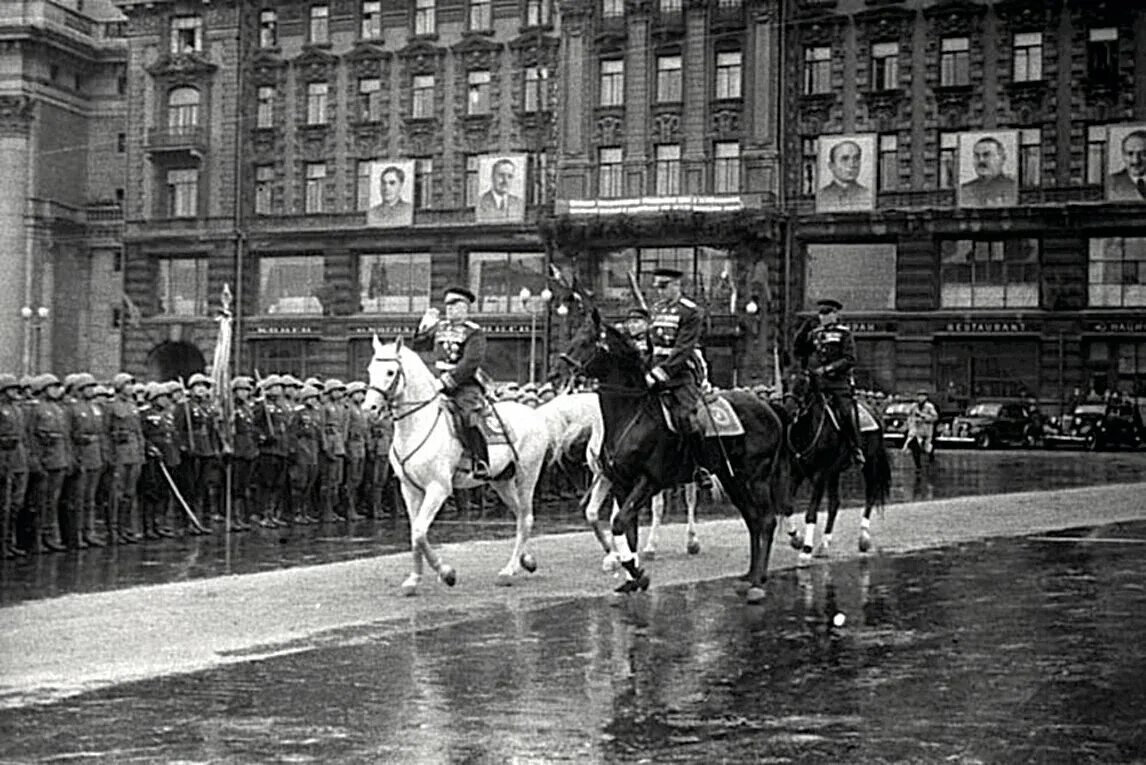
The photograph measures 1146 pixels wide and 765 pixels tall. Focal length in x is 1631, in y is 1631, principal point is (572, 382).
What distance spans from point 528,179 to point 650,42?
6717 millimetres

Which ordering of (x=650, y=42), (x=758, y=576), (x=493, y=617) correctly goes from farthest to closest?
(x=650, y=42) → (x=758, y=576) → (x=493, y=617)

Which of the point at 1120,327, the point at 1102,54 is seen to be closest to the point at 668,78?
the point at 1102,54

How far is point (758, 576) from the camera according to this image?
14656 millimetres

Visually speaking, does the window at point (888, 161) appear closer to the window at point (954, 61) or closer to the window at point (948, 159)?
the window at point (948, 159)

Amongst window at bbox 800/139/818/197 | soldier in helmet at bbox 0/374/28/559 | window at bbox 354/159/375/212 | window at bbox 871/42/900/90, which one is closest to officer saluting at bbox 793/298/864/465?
soldier in helmet at bbox 0/374/28/559

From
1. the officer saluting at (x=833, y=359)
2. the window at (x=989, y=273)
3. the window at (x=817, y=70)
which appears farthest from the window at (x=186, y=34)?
the officer saluting at (x=833, y=359)

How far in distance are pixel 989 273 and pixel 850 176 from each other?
19.1ft

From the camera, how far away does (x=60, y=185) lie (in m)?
72.1

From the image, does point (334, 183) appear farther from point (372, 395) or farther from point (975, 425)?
point (372, 395)

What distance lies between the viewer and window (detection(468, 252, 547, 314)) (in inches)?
2376

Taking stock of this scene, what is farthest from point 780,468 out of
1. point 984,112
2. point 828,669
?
point 984,112

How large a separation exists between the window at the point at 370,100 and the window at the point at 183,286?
8758 mm

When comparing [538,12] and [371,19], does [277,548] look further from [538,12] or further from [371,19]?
[371,19]

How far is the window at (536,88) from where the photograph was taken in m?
60.7
